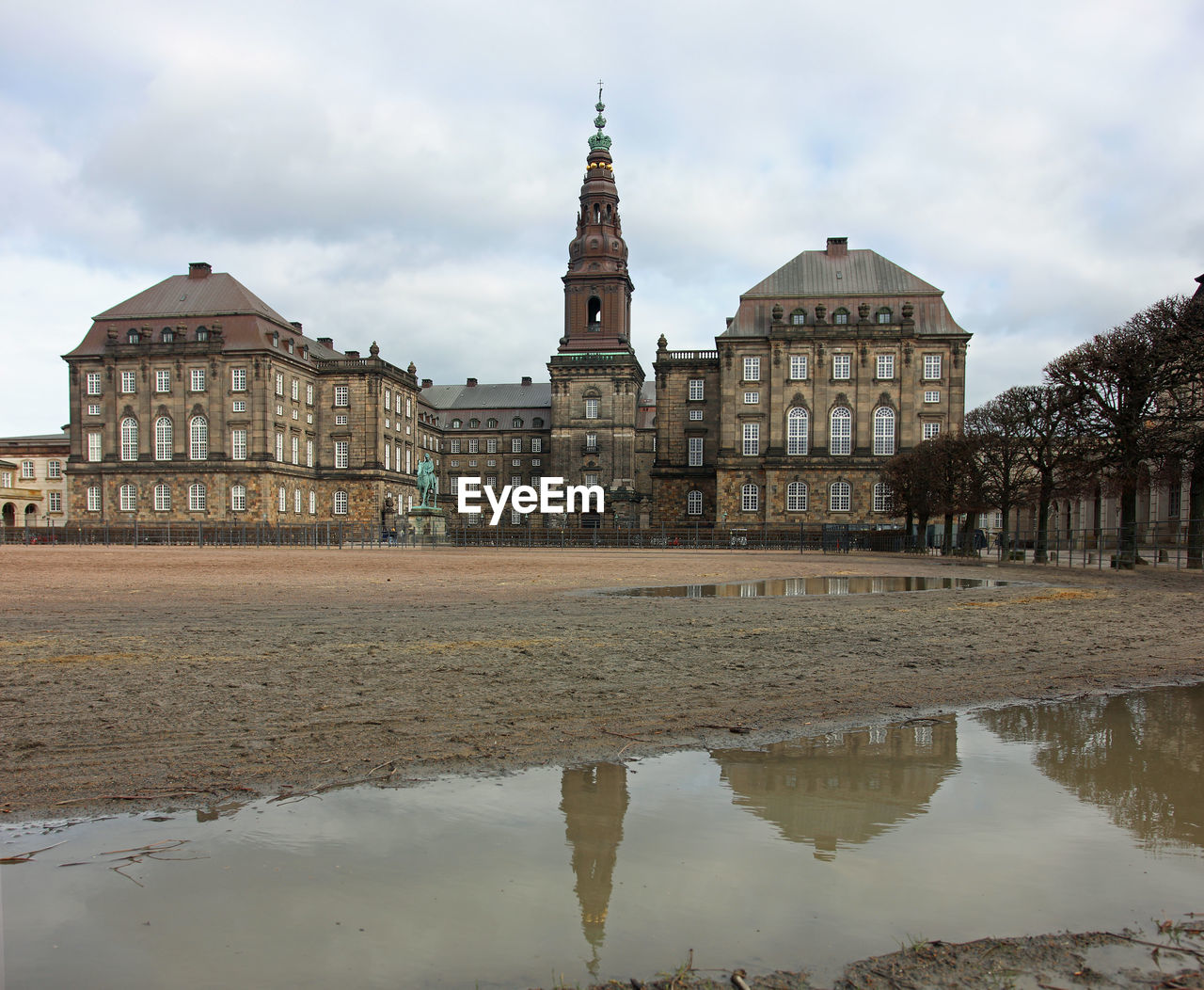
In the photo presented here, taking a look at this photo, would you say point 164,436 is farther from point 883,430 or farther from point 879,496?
point 883,430

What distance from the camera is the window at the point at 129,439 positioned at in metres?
80.6

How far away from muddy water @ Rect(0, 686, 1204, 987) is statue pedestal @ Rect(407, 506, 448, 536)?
55.8m

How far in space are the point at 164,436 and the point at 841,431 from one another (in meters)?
60.7

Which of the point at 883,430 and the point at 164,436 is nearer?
the point at 883,430

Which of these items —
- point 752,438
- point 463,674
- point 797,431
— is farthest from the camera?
point 752,438

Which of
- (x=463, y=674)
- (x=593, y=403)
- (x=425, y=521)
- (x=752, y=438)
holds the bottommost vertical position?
(x=425, y=521)

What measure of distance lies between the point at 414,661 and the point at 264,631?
3.59 metres

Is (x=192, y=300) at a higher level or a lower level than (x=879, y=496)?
higher

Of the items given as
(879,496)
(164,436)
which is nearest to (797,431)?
(879,496)

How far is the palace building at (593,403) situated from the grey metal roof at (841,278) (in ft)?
0.50

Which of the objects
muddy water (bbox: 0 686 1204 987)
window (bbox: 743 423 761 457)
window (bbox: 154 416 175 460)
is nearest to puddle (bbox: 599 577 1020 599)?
muddy water (bbox: 0 686 1204 987)

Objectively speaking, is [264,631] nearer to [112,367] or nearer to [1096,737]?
[1096,737]

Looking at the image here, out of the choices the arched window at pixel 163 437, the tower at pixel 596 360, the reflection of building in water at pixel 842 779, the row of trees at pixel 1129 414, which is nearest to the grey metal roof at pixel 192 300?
the arched window at pixel 163 437

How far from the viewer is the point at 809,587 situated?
23.6 meters
